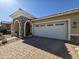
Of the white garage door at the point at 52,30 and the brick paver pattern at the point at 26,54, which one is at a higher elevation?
the white garage door at the point at 52,30

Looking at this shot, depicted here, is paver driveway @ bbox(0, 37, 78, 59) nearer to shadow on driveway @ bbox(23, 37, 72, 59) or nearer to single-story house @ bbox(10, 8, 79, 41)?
shadow on driveway @ bbox(23, 37, 72, 59)

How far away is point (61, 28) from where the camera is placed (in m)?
14.2

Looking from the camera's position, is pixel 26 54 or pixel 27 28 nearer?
pixel 26 54

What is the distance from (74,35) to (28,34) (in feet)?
34.1

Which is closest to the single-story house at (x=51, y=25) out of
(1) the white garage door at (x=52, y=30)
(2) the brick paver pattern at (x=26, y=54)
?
(1) the white garage door at (x=52, y=30)

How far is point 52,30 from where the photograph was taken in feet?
51.5

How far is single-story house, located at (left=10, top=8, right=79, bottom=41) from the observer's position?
12.5m

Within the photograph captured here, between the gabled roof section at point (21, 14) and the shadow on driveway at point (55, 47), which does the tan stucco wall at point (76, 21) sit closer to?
the shadow on driveway at point (55, 47)

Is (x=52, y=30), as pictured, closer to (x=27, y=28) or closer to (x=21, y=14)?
(x=27, y=28)

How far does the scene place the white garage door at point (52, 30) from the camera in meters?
13.9

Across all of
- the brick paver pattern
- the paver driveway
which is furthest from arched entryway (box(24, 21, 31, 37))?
the brick paver pattern

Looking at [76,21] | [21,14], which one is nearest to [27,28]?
[21,14]

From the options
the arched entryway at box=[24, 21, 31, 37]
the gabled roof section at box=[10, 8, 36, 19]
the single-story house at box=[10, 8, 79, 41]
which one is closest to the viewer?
the single-story house at box=[10, 8, 79, 41]

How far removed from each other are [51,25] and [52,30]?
882 millimetres
